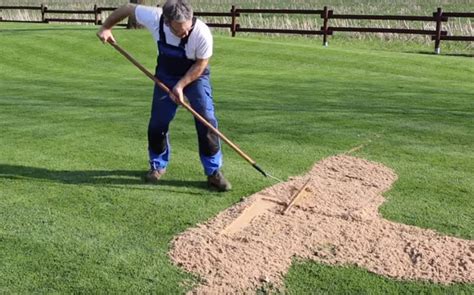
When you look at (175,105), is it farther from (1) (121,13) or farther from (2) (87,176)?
(2) (87,176)

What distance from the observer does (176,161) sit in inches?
237

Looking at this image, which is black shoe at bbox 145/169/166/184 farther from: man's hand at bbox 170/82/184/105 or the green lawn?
man's hand at bbox 170/82/184/105

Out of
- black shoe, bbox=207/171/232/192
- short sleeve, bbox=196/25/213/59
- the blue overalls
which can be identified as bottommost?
black shoe, bbox=207/171/232/192

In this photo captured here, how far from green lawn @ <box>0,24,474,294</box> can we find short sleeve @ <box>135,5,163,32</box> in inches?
57.5

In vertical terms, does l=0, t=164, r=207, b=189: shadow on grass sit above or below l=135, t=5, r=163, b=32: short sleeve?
below

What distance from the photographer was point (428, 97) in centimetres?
978

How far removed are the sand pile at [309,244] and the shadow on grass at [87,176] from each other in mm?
912

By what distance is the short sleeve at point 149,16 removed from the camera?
4.77m

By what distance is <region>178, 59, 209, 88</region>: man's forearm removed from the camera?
466 cm

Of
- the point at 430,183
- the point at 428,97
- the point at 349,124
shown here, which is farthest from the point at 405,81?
the point at 430,183

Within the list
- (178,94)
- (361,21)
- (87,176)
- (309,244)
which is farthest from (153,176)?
(361,21)

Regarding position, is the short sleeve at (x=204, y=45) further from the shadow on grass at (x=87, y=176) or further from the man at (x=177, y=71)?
the shadow on grass at (x=87, y=176)

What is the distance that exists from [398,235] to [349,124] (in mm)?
3619

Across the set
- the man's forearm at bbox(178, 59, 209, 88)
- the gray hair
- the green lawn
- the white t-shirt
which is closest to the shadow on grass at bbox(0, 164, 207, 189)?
the green lawn
